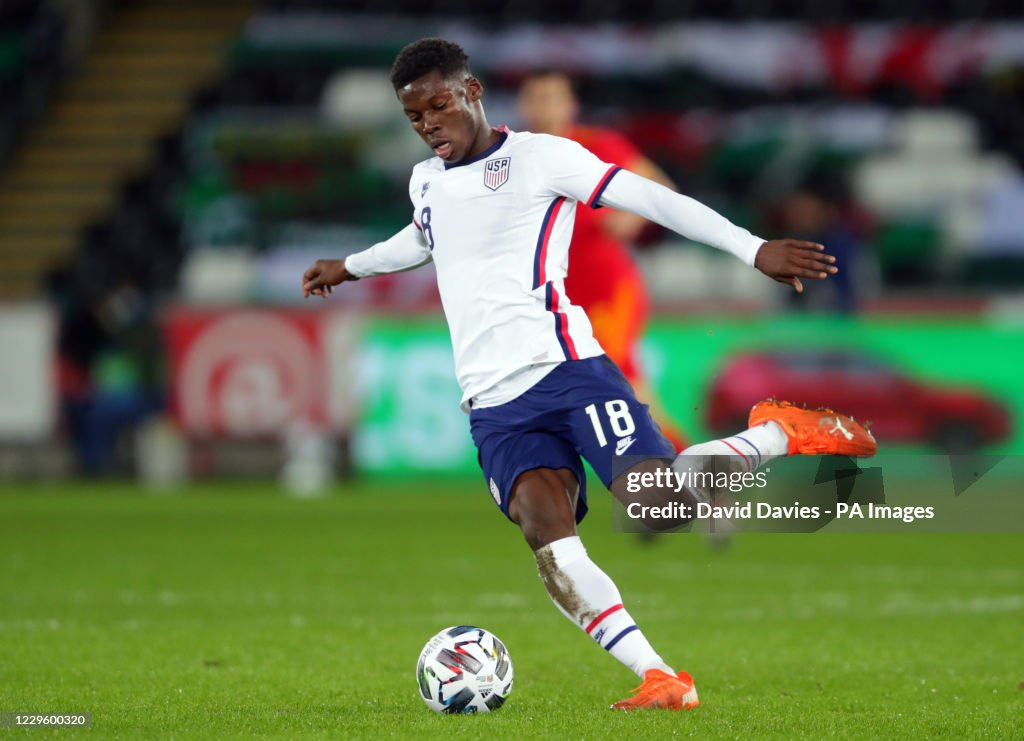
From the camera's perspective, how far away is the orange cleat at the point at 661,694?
180 inches

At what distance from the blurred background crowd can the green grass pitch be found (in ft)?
9.13

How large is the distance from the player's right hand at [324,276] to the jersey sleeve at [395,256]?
0.03 metres

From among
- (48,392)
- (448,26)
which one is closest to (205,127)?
(448,26)

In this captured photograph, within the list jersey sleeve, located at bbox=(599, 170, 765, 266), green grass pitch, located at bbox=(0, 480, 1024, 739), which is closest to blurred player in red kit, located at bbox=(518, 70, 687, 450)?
green grass pitch, located at bbox=(0, 480, 1024, 739)

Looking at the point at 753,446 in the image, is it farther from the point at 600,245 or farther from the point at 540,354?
the point at 600,245

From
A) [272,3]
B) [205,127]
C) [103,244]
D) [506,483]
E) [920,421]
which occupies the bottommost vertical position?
[920,421]

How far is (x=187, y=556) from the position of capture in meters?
9.46

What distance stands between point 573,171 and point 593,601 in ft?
3.86

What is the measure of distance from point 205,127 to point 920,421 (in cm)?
963

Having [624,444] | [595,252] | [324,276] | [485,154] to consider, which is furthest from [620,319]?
[624,444]

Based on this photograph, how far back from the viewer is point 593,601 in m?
4.67

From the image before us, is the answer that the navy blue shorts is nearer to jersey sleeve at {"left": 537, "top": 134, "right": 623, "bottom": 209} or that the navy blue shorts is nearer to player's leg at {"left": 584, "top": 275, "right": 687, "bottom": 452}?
jersey sleeve at {"left": 537, "top": 134, "right": 623, "bottom": 209}

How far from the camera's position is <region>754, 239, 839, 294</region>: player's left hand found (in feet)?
14.4

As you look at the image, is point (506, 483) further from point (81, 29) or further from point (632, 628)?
point (81, 29)
